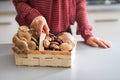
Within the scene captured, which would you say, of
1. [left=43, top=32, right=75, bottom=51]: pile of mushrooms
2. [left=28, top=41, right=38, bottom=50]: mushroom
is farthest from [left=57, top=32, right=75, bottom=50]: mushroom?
[left=28, top=41, right=38, bottom=50]: mushroom

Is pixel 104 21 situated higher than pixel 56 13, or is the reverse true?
pixel 56 13

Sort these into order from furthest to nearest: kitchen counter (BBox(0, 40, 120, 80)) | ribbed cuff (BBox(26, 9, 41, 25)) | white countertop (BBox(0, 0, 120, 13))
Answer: white countertop (BBox(0, 0, 120, 13))
ribbed cuff (BBox(26, 9, 41, 25))
kitchen counter (BBox(0, 40, 120, 80))

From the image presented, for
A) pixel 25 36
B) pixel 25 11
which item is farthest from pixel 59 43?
pixel 25 11

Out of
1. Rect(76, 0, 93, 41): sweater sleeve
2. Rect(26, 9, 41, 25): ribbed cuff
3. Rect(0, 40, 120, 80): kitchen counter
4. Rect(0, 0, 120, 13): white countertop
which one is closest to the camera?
Rect(0, 40, 120, 80): kitchen counter

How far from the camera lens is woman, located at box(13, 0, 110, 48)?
1167mm

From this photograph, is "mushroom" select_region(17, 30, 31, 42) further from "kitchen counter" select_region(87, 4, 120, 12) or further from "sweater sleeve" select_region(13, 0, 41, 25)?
"kitchen counter" select_region(87, 4, 120, 12)

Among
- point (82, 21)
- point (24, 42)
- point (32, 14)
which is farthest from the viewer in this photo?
point (82, 21)

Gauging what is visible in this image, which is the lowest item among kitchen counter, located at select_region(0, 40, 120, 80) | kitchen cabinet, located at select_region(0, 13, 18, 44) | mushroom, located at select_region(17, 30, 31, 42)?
kitchen cabinet, located at select_region(0, 13, 18, 44)

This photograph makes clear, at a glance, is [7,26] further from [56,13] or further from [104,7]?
[56,13]

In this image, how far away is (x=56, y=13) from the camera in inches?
48.7

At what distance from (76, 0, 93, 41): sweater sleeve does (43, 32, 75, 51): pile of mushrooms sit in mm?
238

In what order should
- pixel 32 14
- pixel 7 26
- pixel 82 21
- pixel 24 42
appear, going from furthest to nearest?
1. pixel 7 26
2. pixel 82 21
3. pixel 32 14
4. pixel 24 42

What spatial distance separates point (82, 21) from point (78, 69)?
34 centimetres

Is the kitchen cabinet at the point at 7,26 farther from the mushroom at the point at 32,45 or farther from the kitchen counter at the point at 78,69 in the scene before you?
the mushroom at the point at 32,45
